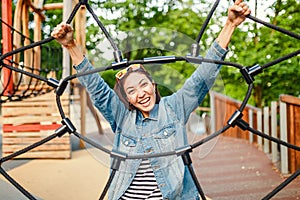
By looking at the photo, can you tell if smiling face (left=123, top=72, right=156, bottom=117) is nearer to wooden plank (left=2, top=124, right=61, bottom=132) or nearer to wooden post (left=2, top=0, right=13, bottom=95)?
wooden post (left=2, top=0, right=13, bottom=95)

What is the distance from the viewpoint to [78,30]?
2.77 m

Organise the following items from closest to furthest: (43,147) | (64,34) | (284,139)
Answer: (64,34), (284,139), (43,147)

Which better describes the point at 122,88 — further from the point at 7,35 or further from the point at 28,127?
the point at 28,127

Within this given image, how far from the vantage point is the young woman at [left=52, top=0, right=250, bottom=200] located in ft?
2.78

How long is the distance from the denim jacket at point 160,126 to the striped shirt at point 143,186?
13 millimetres

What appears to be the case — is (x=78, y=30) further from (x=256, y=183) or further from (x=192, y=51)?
(x=192, y=51)

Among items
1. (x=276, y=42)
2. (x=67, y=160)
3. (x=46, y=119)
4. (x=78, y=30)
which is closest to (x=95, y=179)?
(x=67, y=160)

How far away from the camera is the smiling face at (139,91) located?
852mm

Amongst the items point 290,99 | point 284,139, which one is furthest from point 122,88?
point 284,139

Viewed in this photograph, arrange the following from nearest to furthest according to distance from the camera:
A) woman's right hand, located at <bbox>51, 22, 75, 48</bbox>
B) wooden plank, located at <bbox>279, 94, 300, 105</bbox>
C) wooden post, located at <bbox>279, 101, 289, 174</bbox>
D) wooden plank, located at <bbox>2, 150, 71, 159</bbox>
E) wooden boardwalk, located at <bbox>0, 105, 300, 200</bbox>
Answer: woman's right hand, located at <bbox>51, 22, 75, 48</bbox> < wooden boardwalk, located at <bbox>0, 105, 300, 200</bbox> < wooden plank, located at <bbox>279, 94, 300, 105</bbox> < wooden post, located at <bbox>279, 101, 289, 174</bbox> < wooden plank, located at <bbox>2, 150, 71, 159</bbox>

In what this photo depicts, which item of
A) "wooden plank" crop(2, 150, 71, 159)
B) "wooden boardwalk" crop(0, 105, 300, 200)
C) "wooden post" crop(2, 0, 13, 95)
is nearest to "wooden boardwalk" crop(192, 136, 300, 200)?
"wooden boardwalk" crop(0, 105, 300, 200)

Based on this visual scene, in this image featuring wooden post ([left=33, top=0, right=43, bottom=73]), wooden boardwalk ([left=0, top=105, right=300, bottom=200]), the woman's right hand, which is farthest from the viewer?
wooden post ([left=33, top=0, right=43, bottom=73])

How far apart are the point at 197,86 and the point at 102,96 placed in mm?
176

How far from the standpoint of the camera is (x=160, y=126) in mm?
875
